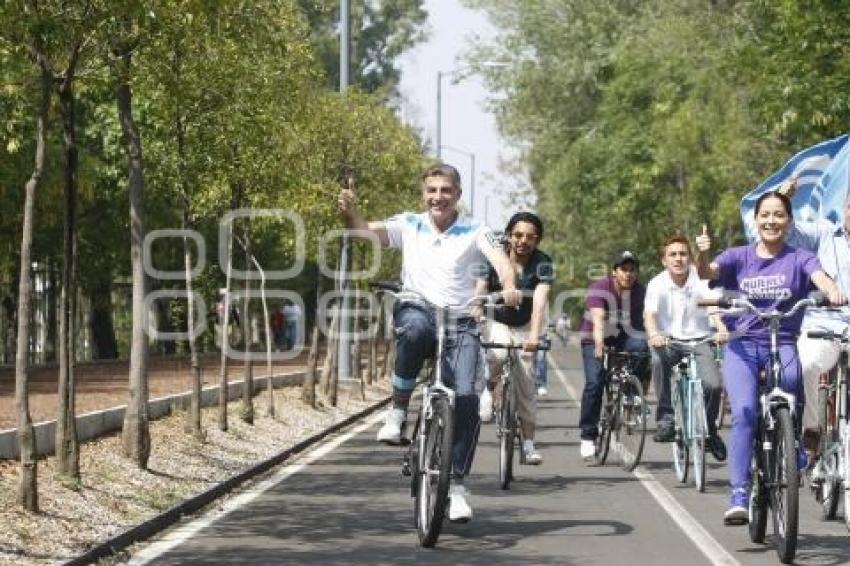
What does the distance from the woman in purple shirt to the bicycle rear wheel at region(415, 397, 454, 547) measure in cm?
155

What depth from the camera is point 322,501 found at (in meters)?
13.7

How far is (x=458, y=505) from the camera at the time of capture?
448 inches

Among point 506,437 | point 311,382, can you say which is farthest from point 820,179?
point 311,382

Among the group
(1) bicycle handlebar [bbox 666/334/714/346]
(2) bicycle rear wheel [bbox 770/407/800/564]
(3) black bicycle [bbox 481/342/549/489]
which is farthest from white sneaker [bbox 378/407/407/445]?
(1) bicycle handlebar [bbox 666/334/714/346]

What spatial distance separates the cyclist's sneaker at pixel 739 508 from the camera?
10828 millimetres

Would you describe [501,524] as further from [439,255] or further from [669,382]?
[669,382]

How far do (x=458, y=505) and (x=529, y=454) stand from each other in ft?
13.1

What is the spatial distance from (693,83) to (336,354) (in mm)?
21973

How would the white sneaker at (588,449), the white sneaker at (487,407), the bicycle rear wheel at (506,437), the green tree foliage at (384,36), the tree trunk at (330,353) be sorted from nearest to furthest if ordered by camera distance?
the bicycle rear wheel at (506,437)
the white sneaker at (487,407)
the white sneaker at (588,449)
the tree trunk at (330,353)
the green tree foliage at (384,36)

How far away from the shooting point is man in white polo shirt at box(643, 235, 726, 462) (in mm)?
15188

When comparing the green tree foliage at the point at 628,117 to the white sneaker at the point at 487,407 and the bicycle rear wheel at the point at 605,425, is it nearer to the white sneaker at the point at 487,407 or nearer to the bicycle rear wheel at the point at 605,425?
the bicycle rear wheel at the point at 605,425

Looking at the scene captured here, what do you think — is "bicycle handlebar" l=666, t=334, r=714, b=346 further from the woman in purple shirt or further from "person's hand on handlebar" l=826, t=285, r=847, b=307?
"person's hand on handlebar" l=826, t=285, r=847, b=307

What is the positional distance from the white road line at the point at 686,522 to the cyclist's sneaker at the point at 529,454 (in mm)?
817

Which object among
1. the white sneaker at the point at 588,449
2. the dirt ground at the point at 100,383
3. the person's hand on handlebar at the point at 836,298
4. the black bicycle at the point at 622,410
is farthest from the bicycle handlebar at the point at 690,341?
the dirt ground at the point at 100,383
